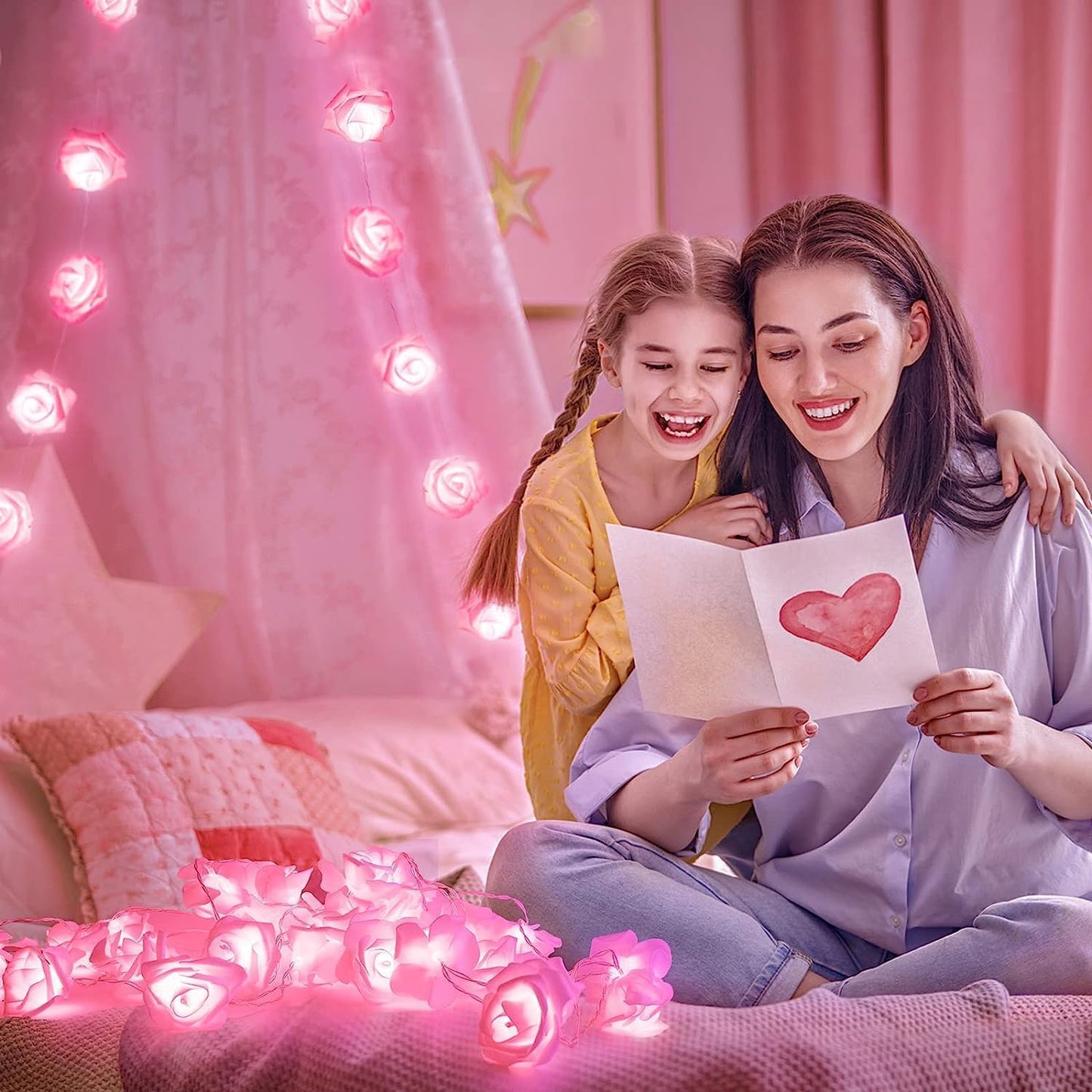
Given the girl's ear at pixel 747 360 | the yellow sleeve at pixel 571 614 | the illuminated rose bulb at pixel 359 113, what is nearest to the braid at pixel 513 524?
the yellow sleeve at pixel 571 614

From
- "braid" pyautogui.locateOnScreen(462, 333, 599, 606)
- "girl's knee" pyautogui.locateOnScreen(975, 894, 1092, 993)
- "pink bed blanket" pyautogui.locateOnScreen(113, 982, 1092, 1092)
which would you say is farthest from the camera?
"braid" pyautogui.locateOnScreen(462, 333, 599, 606)

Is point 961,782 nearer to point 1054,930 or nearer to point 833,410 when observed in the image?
point 1054,930

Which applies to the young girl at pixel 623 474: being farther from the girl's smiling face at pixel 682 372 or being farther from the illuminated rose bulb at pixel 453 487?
the illuminated rose bulb at pixel 453 487

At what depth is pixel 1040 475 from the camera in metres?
1.24

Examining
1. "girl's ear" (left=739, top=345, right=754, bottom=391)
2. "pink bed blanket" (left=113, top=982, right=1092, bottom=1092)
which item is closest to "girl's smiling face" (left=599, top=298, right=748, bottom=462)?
"girl's ear" (left=739, top=345, right=754, bottom=391)

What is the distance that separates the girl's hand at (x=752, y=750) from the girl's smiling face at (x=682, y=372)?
39 cm

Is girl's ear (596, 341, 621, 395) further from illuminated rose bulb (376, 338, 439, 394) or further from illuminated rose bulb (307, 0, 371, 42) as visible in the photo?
illuminated rose bulb (307, 0, 371, 42)

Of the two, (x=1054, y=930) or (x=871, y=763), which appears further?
(x=871, y=763)

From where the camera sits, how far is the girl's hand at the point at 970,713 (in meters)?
1.10

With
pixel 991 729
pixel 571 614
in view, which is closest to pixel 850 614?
pixel 991 729

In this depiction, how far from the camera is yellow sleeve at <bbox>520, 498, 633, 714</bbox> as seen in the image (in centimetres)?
145

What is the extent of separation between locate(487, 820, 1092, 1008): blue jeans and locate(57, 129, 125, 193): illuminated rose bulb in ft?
4.20

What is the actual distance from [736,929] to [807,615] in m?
0.30

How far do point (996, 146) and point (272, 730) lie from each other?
1540 millimetres
